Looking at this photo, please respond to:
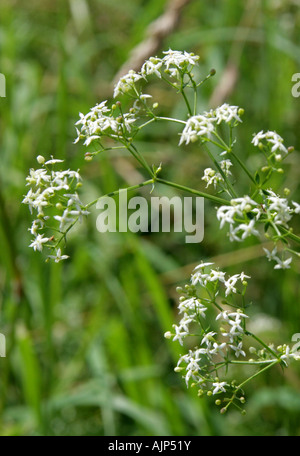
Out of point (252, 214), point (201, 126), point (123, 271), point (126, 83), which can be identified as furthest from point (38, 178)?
point (123, 271)

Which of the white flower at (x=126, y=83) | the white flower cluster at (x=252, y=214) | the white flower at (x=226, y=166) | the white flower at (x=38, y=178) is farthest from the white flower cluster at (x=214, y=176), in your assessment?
the white flower at (x=38, y=178)

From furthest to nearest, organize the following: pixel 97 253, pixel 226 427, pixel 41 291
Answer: pixel 97 253 < pixel 226 427 < pixel 41 291

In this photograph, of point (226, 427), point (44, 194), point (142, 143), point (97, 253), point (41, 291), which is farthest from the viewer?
point (142, 143)

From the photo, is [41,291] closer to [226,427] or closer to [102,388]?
[102,388]

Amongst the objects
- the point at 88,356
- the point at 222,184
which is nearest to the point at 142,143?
the point at 88,356

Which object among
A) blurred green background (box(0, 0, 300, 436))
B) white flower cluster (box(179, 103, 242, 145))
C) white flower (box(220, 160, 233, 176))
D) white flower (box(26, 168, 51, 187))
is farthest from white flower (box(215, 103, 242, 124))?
blurred green background (box(0, 0, 300, 436))

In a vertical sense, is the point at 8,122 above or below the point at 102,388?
above

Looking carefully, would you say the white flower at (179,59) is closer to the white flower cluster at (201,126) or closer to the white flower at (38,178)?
the white flower cluster at (201,126)

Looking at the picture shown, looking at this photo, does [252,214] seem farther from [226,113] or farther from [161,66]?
[161,66]

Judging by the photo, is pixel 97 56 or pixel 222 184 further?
pixel 97 56
